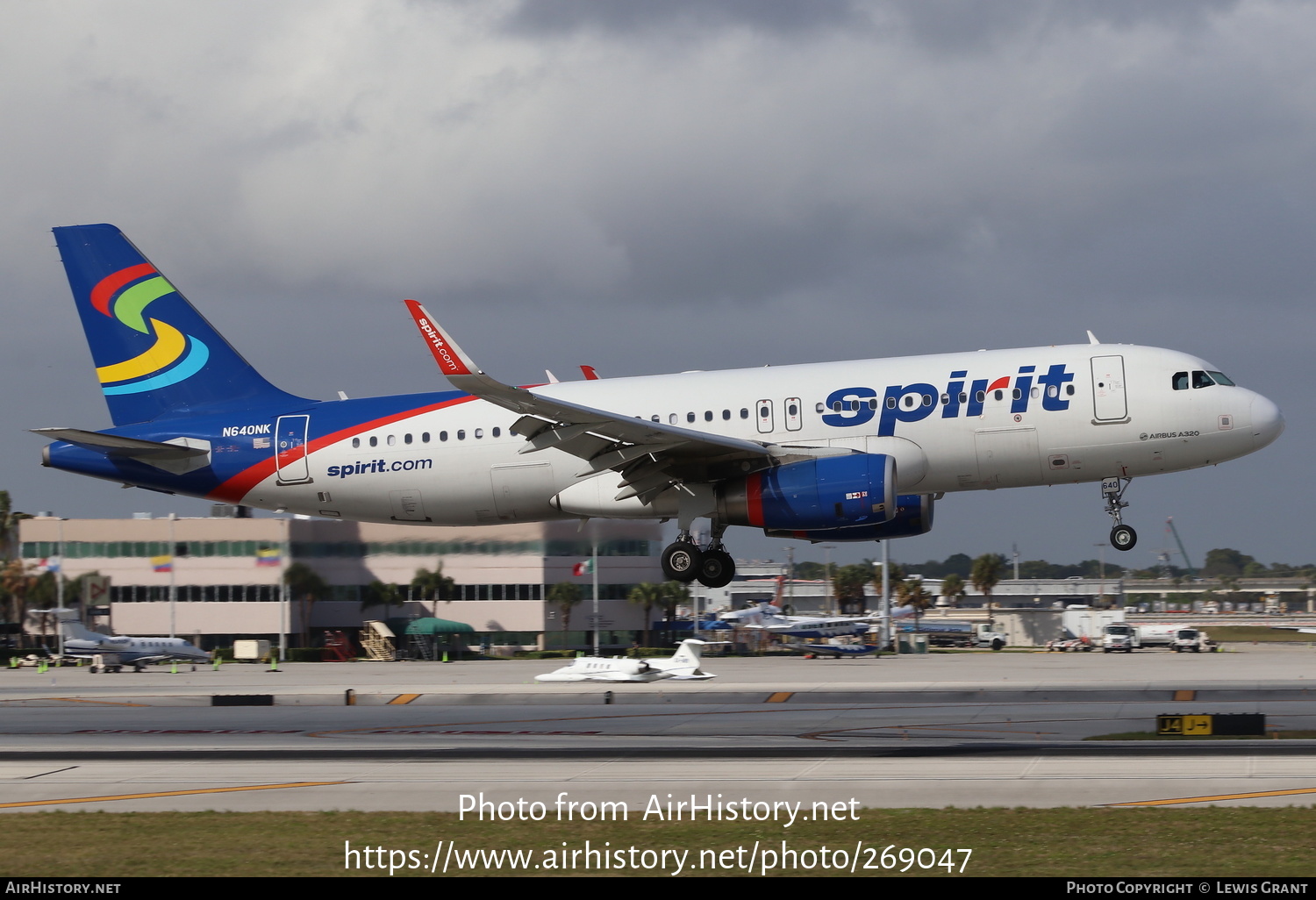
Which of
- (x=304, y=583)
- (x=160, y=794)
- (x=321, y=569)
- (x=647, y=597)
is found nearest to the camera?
(x=160, y=794)

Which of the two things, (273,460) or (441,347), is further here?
(273,460)

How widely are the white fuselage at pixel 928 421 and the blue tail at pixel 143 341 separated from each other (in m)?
6.27

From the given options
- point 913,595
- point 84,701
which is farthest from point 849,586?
point 84,701

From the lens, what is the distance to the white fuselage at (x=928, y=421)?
31438 mm

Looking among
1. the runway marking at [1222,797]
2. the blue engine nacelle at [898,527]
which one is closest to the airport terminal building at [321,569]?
the blue engine nacelle at [898,527]

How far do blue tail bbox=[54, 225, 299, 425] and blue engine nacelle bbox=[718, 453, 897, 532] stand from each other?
42.5ft

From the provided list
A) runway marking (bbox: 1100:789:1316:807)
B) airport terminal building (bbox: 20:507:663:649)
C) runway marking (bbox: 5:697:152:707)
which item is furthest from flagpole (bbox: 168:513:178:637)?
runway marking (bbox: 1100:789:1316:807)

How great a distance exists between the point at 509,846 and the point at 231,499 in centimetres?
2176

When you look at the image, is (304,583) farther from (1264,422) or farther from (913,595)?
(913,595)

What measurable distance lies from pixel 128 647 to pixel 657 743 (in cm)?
5030

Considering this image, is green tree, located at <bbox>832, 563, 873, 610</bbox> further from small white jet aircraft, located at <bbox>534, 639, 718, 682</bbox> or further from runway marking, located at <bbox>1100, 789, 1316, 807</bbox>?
runway marking, located at <bbox>1100, 789, 1316, 807</bbox>

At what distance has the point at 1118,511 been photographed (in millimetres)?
32875

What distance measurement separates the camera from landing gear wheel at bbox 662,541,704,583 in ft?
113

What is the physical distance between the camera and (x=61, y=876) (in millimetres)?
15516
